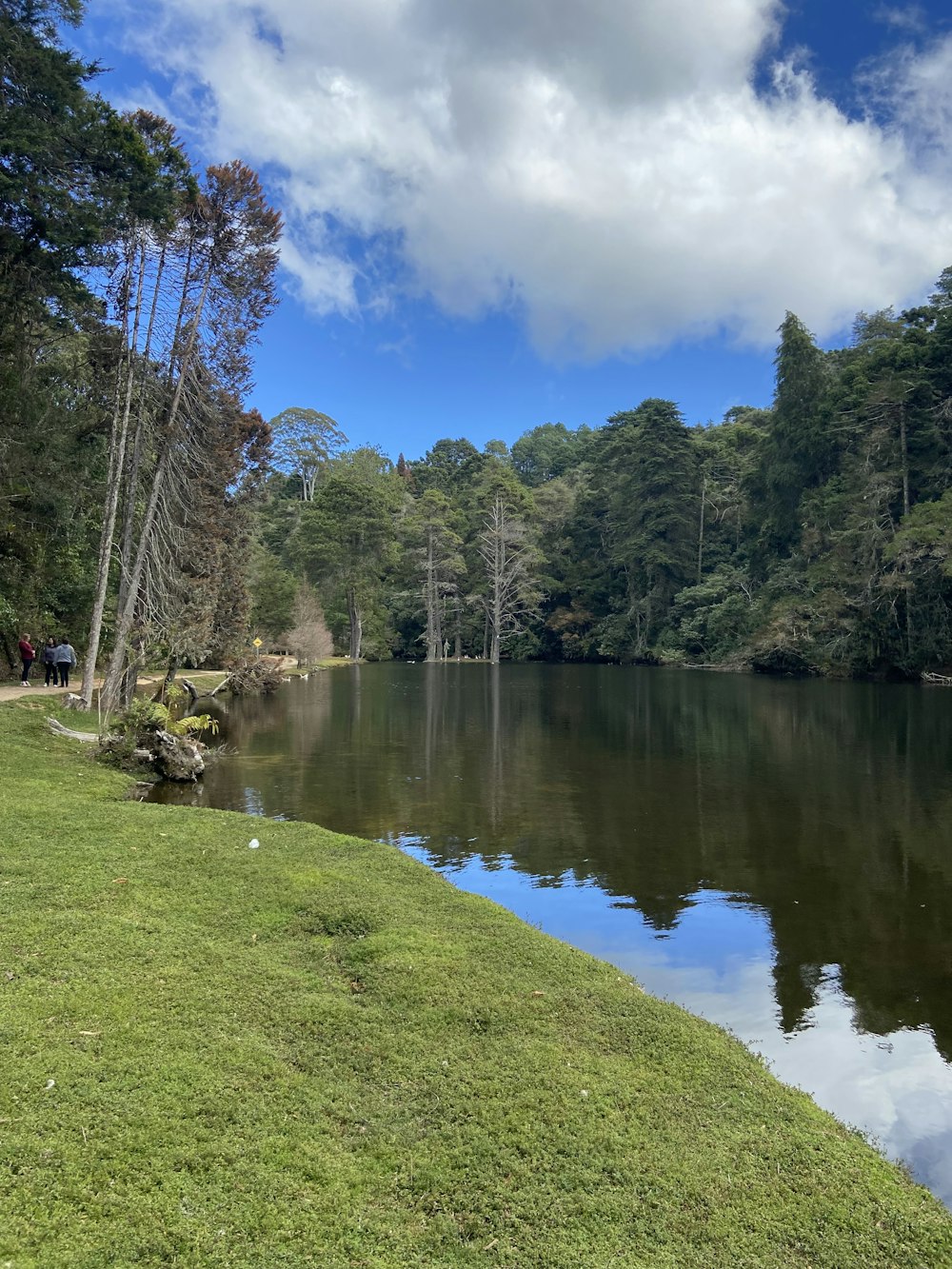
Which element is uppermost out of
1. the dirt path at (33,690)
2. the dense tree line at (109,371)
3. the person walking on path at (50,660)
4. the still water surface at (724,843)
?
the dense tree line at (109,371)

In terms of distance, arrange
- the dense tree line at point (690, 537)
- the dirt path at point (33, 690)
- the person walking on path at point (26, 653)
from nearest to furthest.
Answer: the dirt path at point (33, 690)
the person walking on path at point (26, 653)
the dense tree line at point (690, 537)

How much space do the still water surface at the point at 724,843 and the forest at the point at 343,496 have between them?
6.75 meters

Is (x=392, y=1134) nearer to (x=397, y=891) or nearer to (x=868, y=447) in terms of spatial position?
(x=397, y=891)

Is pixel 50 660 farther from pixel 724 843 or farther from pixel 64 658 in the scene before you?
pixel 724 843

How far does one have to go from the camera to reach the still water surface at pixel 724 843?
19.9ft

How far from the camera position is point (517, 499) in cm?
6938

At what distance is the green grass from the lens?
308 centimetres

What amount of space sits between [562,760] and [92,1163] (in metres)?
15.2

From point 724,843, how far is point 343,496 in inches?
2203

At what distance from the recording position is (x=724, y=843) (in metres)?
11.2

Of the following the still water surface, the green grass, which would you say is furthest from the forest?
the green grass

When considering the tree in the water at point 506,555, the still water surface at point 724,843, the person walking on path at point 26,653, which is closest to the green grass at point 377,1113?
the still water surface at point 724,843

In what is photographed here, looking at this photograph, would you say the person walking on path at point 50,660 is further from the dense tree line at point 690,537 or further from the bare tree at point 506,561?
the bare tree at point 506,561

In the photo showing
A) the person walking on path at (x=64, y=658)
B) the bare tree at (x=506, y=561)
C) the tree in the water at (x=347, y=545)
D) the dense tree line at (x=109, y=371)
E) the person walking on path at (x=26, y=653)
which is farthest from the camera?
the bare tree at (x=506, y=561)
